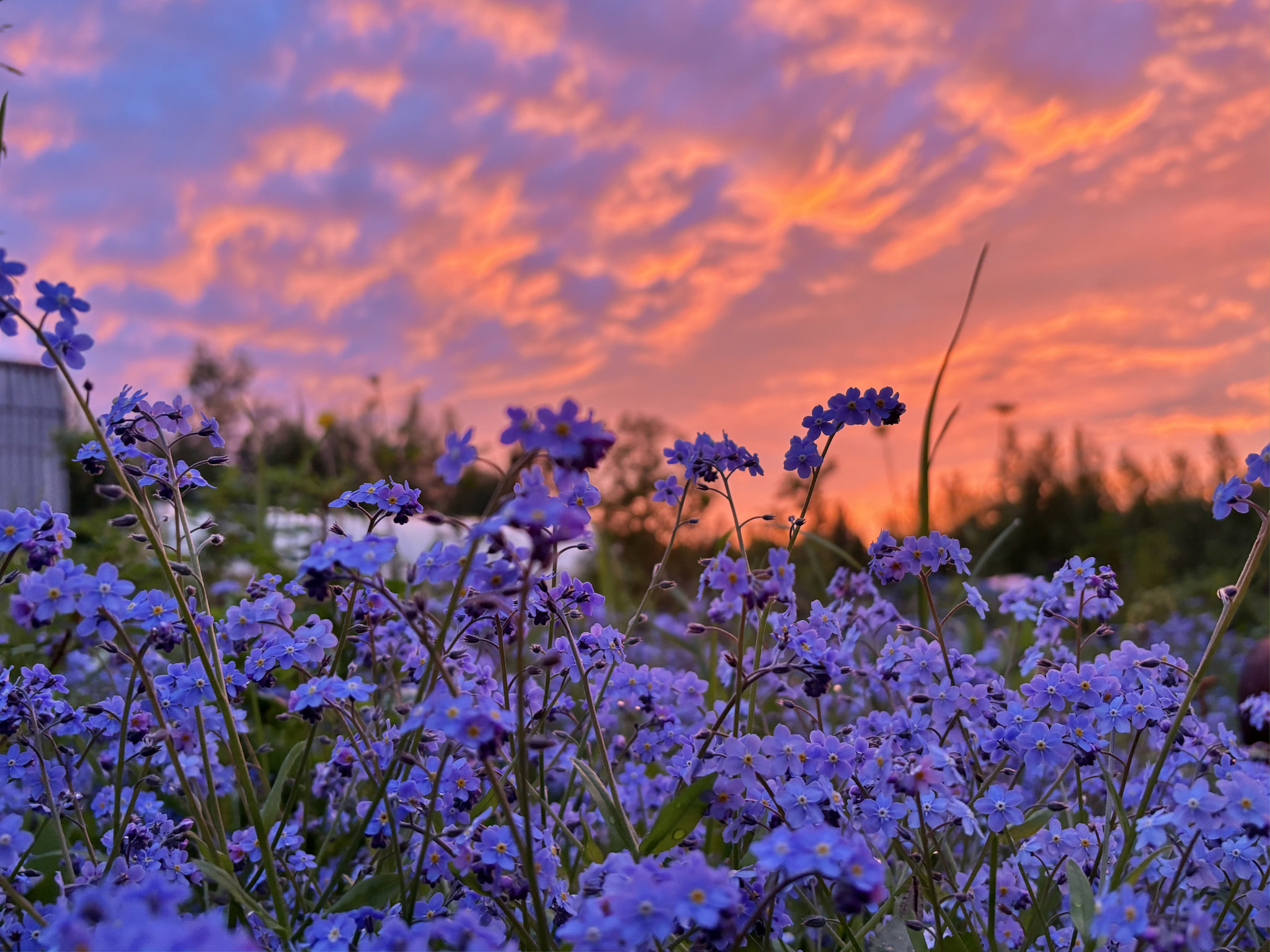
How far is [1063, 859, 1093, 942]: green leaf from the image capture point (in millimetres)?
1741

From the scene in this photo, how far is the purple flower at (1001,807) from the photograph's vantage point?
1955 mm

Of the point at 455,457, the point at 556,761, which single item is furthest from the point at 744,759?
the point at 455,457

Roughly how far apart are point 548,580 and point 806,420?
675 mm

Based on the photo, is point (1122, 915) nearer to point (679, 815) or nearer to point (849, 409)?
point (679, 815)

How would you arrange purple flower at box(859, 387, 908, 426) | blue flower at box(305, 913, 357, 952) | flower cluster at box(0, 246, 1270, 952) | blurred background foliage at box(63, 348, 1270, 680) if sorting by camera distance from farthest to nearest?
blurred background foliage at box(63, 348, 1270, 680) → purple flower at box(859, 387, 908, 426) → blue flower at box(305, 913, 357, 952) → flower cluster at box(0, 246, 1270, 952)

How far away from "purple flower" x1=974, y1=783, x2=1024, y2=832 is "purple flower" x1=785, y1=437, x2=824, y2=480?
0.77 metres

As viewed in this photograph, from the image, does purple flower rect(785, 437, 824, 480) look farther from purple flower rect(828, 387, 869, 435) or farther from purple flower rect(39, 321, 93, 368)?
purple flower rect(39, 321, 93, 368)

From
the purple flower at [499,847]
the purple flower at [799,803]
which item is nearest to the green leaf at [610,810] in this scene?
the purple flower at [499,847]

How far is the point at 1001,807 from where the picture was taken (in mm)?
1983

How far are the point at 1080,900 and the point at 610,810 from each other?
→ 0.88m

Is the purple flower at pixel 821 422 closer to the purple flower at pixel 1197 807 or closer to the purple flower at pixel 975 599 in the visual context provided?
the purple flower at pixel 975 599

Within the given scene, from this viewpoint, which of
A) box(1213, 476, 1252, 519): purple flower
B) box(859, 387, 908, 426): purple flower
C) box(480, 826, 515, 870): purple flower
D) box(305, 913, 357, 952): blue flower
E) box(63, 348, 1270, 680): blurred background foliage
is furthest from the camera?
box(63, 348, 1270, 680): blurred background foliage

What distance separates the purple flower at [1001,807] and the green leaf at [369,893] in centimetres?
118

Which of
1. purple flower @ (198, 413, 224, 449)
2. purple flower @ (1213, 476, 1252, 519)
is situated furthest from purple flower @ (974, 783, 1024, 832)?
purple flower @ (198, 413, 224, 449)
